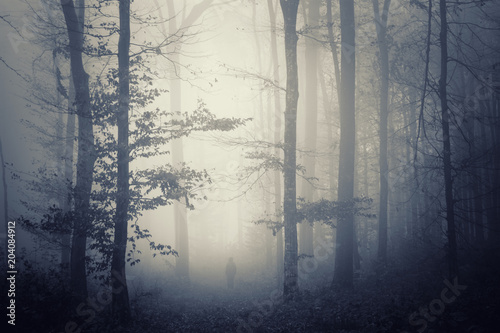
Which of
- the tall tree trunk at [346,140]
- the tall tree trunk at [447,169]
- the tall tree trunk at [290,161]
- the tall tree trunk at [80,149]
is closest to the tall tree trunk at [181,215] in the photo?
the tall tree trunk at [80,149]

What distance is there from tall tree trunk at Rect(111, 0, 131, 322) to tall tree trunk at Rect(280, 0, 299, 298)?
479cm

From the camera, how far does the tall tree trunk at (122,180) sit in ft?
24.6

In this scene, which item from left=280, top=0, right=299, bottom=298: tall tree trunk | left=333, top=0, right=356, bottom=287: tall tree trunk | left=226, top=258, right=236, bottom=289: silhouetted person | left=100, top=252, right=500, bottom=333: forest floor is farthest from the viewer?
left=226, top=258, right=236, bottom=289: silhouetted person

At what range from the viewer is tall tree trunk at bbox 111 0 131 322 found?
7.51 metres

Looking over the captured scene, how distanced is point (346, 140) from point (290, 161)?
2.23m

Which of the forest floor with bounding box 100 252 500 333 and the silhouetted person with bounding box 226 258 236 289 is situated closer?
the forest floor with bounding box 100 252 500 333

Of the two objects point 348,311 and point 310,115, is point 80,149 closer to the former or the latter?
point 348,311

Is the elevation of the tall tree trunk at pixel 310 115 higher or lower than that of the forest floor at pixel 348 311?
higher

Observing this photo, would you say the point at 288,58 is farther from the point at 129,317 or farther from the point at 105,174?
the point at 129,317

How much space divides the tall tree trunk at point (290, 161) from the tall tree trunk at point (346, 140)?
1.74 m

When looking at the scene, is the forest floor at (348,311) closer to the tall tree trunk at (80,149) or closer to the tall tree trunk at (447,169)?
the tall tree trunk at (447,169)

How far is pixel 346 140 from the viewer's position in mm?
9773

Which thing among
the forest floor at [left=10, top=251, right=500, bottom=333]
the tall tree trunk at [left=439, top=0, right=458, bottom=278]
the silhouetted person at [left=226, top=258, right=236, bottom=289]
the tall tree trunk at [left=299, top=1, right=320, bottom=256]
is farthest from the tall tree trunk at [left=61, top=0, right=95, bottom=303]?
the tall tree trunk at [left=439, top=0, right=458, bottom=278]

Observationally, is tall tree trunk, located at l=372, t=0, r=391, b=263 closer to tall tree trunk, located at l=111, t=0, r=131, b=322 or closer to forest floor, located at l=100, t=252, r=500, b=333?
forest floor, located at l=100, t=252, r=500, b=333
